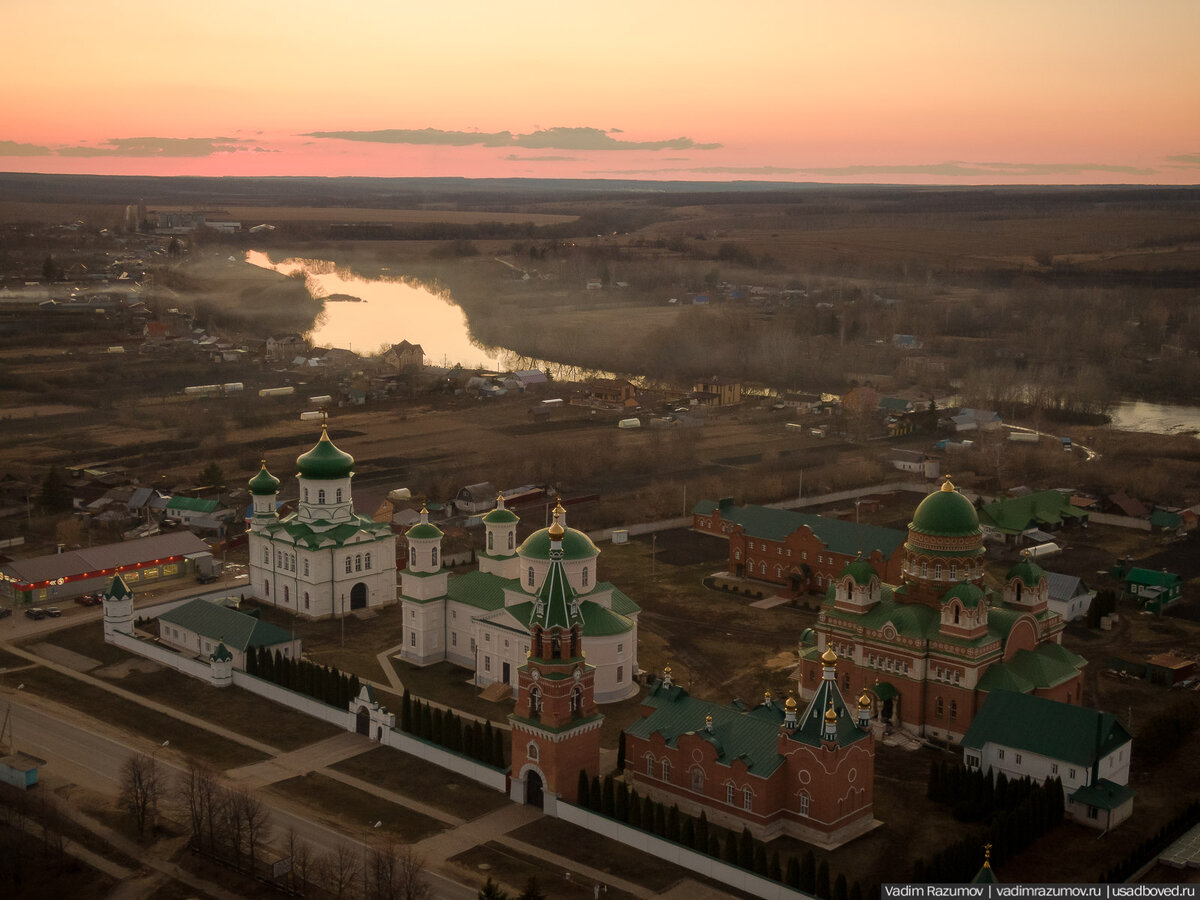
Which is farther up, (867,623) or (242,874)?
(867,623)

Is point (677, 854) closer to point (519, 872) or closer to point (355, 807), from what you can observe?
point (519, 872)

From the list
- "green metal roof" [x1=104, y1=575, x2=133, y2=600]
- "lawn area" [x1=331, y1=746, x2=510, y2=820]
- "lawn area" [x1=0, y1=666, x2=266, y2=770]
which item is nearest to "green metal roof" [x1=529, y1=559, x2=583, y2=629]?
"lawn area" [x1=331, y1=746, x2=510, y2=820]

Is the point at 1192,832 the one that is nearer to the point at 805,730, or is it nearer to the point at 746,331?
the point at 805,730

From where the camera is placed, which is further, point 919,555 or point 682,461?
point 682,461

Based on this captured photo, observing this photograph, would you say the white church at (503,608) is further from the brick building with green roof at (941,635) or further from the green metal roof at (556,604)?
the brick building with green roof at (941,635)

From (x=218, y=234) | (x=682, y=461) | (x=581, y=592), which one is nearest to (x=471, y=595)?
(x=581, y=592)
